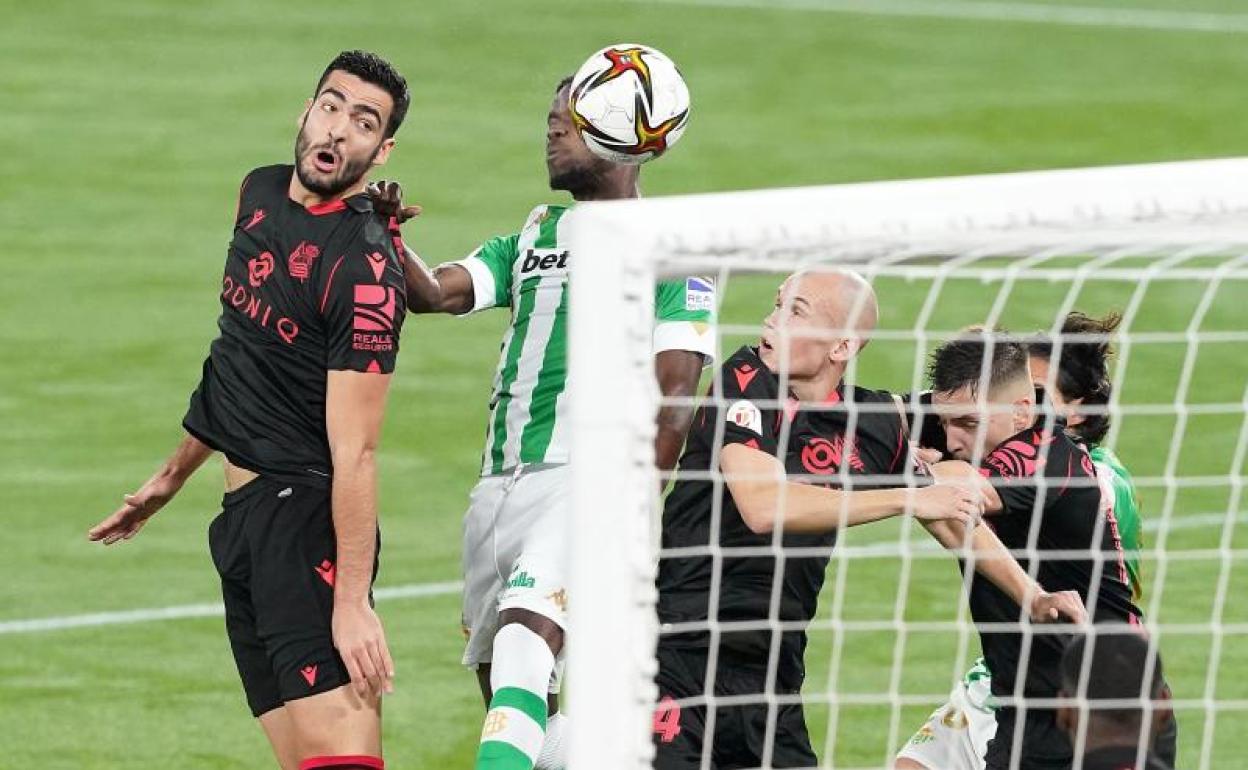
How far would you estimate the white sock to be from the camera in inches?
287

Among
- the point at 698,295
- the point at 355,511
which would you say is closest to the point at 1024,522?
the point at 698,295

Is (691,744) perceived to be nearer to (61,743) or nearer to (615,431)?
(615,431)

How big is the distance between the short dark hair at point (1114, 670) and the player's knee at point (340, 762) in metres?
1.77

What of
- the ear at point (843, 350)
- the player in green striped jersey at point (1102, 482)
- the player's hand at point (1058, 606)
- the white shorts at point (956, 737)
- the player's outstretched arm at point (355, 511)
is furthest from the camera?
the white shorts at point (956, 737)

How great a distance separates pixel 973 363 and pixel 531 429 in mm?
1293

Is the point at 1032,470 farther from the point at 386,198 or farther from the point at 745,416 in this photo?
the point at 386,198

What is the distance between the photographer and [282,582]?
21.0ft

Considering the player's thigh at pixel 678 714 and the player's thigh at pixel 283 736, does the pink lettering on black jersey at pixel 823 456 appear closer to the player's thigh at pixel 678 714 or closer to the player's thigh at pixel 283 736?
the player's thigh at pixel 678 714

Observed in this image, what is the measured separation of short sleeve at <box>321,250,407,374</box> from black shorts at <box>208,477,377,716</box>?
1.33 ft

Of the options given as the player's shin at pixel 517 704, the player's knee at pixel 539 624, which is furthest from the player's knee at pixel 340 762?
the player's knee at pixel 539 624

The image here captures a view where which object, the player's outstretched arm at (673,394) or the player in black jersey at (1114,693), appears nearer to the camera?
the player in black jersey at (1114,693)

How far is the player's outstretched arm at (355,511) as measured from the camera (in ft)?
20.5

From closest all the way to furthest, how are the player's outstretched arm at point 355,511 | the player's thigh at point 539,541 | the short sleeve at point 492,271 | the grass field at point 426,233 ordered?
the player's outstretched arm at point 355,511
the player's thigh at point 539,541
the short sleeve at point 492,271
the grass field at point 426,233

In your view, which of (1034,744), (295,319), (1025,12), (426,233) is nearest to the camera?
(295,319)
